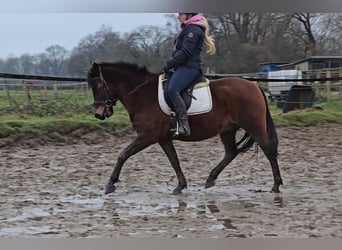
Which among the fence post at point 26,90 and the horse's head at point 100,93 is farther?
the fence post at point 26,90

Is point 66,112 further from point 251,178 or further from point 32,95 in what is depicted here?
point 251,178

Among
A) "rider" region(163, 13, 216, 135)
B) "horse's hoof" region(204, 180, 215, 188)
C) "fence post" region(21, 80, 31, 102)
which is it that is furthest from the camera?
"fence post" region(21, 80, 31, 102)

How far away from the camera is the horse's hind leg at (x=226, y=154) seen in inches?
147

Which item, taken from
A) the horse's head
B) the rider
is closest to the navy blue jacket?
the rider

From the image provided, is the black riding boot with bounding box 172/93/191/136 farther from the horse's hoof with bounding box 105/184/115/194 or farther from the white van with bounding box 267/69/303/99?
the white van with bounding box 267/69/303/99

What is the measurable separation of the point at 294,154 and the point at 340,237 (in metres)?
1.98

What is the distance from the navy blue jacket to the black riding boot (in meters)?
0.18

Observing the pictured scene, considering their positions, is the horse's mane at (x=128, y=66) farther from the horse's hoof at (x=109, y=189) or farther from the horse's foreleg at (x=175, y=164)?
the horse's hoof at (x=109, y=189)

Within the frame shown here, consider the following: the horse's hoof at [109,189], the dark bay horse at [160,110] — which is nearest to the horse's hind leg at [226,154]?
the dark bay horse at [160,110]

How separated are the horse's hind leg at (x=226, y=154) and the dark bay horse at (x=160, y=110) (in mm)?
126

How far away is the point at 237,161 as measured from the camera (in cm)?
447

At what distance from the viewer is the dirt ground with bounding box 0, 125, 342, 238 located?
286 cm

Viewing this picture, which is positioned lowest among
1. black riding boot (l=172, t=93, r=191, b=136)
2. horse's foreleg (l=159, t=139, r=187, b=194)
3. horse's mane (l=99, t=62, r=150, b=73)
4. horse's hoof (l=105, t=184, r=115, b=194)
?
horse's hoof (l=105, t=184, r=115, b=194)

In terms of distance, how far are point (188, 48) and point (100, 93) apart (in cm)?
57
